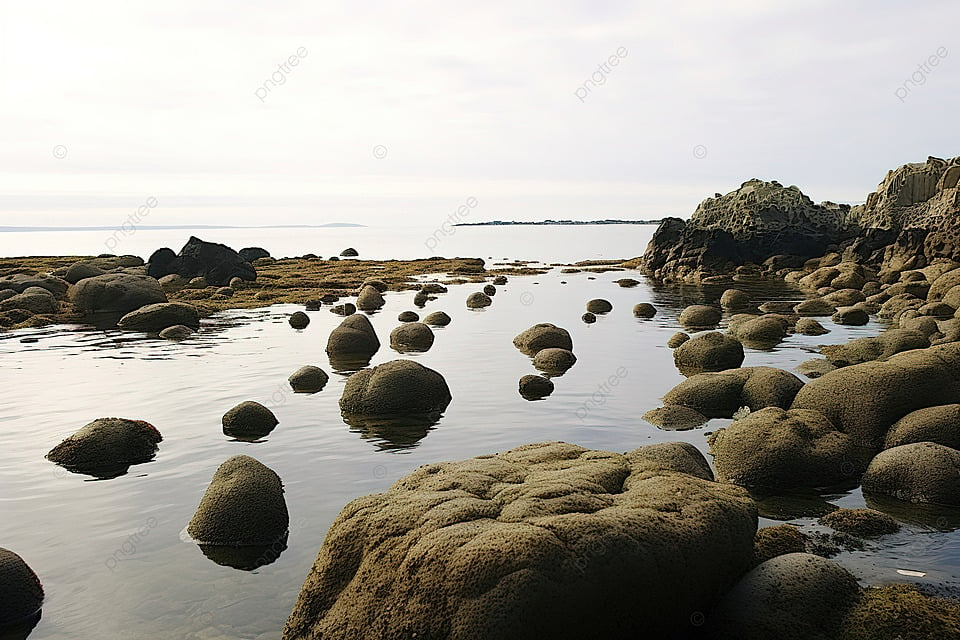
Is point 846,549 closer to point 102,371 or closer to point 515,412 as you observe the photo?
point 515,412

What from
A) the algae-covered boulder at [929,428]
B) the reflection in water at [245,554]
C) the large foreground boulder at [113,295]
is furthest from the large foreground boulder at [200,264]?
the algae-covered boulder at [929,428]

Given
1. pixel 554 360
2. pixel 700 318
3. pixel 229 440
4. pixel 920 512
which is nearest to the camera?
pixel 920 512

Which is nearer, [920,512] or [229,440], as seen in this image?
[920,512]

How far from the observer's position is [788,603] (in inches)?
312

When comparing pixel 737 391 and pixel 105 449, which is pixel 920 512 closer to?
pixel 737 391

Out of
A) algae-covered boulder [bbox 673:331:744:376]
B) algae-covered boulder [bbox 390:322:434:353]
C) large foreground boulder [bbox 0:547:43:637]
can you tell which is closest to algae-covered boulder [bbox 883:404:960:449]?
algae-covered boulder [bbox 673:331:744:376]

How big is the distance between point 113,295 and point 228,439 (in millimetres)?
27608

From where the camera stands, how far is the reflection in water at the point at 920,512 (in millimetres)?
11398

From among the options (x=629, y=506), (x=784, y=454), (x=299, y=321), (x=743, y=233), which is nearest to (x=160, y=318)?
(x=299, y=321)

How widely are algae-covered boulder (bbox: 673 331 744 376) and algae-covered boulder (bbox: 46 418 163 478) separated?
1550cm

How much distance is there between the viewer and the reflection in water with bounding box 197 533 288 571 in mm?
10586

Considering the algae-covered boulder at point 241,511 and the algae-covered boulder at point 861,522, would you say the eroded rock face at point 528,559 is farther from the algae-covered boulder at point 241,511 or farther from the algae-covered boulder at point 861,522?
the algae-covered boulder at point 241,511

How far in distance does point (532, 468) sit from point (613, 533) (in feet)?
8.19

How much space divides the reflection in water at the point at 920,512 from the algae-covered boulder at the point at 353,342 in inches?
733
